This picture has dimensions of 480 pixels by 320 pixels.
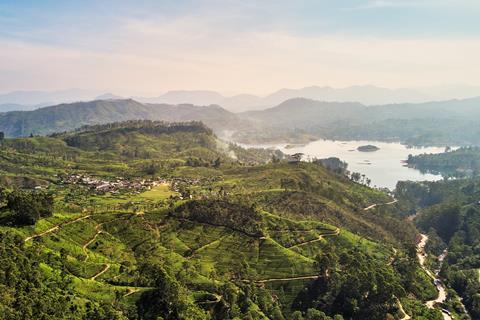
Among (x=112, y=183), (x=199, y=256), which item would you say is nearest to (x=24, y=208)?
(x=199, y=256)

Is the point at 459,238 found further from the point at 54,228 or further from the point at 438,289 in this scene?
the point at 54,228

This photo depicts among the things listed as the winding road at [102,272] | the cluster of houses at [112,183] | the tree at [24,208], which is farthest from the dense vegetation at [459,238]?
the cluster of houses at [112,183]

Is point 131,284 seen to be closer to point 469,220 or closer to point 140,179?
point 140,179

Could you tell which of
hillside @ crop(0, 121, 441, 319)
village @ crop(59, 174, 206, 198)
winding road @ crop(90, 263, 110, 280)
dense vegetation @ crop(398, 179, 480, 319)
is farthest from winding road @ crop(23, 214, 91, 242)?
dense vegetation @ crop(398, 179, 480, 319)

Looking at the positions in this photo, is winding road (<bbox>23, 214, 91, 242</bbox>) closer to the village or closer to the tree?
the tree

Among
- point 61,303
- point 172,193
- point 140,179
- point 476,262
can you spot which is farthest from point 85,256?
point 476,262

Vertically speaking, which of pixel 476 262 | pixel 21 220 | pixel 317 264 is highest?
pixel 21 220

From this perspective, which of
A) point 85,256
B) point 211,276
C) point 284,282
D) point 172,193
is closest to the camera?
point 85,256
